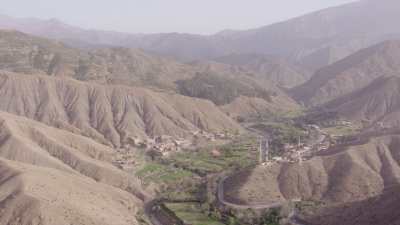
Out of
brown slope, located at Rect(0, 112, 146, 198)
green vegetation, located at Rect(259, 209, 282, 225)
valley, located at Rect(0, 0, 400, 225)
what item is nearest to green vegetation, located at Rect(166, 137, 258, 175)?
valley, located at Rect(0, 0, 400, 225)

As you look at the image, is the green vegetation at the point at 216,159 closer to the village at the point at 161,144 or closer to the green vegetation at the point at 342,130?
the village at the point at 161,144

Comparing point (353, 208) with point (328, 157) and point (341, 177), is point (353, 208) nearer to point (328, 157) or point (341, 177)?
point (341, 177)

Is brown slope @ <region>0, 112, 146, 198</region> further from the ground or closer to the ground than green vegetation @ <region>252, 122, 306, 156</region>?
further from the ground

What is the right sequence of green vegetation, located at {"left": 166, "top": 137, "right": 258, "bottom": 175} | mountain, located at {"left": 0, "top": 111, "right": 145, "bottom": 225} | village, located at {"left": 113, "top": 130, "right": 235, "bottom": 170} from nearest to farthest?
1. mountain, located at {"left": 0, "top": 111, "right": 145, "bottom": 225}
2. green vegetation, located at {"left": 166, "top": 137, "right": 258, "bottom": 175}
3. village, located at {"left": 113, "top": 130, "right": 235, "bottom": 170}

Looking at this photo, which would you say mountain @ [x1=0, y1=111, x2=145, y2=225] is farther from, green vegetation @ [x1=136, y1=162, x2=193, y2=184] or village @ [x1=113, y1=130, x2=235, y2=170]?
green vegetation @ [x1=136, y1=162, x2=193, y2=184]

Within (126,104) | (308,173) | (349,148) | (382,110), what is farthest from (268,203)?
(382,110)

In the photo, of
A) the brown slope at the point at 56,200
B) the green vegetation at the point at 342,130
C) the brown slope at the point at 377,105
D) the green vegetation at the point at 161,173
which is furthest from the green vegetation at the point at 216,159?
the brown slope at the point at 377,105
